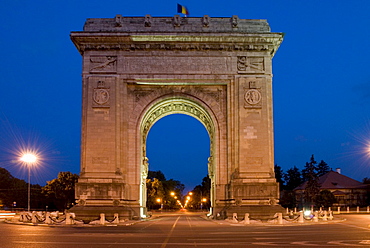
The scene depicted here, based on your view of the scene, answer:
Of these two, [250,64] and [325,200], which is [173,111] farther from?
[325,200]

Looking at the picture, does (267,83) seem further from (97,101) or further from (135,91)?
(97,101)

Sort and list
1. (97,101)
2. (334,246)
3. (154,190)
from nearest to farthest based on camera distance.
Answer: (334,246) → (97,101) → (154,190)

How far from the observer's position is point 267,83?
120 ft

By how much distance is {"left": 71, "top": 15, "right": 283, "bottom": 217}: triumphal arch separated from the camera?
3566cm

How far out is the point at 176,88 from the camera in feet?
123

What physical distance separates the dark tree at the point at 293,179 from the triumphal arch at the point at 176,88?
78.1 m

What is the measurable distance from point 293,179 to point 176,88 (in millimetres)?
80643

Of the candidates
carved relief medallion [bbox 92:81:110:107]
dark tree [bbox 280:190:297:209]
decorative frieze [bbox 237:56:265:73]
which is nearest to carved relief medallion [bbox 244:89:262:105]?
decorative frieze [bbox 237:56:265:73]

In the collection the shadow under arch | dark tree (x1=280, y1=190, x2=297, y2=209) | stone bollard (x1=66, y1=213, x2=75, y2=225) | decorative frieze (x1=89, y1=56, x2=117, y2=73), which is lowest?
dark tree (x1=280, y1=190, x2=297, y2=209)

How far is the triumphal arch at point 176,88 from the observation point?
117ft

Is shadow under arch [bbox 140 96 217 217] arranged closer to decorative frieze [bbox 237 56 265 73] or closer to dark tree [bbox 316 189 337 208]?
decorative frieze [bbox 237 56 265 73]

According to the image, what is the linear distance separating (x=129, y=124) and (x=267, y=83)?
11.3 metres

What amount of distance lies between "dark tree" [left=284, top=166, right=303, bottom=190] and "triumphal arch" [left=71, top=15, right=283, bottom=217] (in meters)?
78.1

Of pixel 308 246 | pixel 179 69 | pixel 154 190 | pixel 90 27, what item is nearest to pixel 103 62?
pixel 90 27
